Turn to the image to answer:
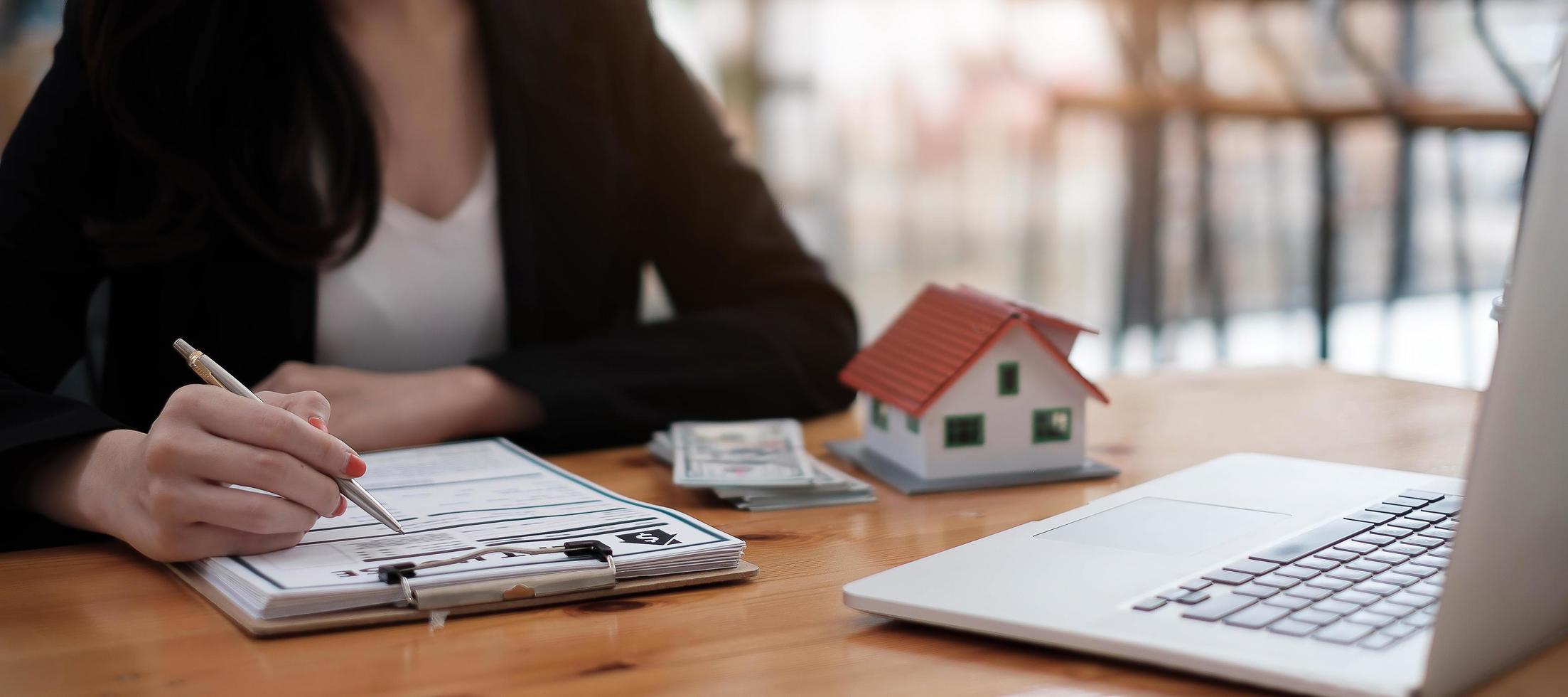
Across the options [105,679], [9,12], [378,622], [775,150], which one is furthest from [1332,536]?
[775,150]

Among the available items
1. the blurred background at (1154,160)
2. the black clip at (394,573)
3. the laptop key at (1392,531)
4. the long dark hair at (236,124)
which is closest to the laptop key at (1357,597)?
A: the laptop key at (1392,531)

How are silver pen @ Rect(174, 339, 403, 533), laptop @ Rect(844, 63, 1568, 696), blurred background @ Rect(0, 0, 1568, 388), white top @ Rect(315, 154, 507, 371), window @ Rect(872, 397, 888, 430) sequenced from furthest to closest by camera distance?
blurred background @ Rect(0, 0, 1568, 388) → white top @ Rect(315, 154, 507, 371) → window @ Rect(872, 397, 888, 430) → silver pen @ Rect(174, 339, 403, 533) → laptop @ Rect(844, 63, 1568, 696)

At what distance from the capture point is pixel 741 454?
95 centimetres

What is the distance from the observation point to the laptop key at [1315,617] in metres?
0.54

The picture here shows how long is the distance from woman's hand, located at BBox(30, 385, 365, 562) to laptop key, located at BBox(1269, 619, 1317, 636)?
45 cm

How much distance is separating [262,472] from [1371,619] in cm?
53

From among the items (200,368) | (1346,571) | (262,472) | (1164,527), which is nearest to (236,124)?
(200,368)

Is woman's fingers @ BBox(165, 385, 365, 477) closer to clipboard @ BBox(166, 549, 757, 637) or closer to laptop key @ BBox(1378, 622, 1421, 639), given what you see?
clipboard @ BBox(166, 549, 757, 637)

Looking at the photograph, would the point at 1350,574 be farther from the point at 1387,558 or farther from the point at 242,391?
the point at 242,391

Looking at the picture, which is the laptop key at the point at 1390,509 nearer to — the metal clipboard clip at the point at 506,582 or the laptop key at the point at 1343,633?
the laptop key at the point at 1343,633

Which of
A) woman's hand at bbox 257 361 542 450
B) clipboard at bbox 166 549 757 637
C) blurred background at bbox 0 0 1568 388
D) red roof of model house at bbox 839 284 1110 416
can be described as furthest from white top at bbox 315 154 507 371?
blurred background at bbox 0 0 1568 388

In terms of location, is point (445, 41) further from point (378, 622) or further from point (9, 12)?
point (9, 12)

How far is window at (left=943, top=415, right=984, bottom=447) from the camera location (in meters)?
0.92

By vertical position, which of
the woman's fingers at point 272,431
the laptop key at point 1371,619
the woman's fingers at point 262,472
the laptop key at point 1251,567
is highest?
the woman's fingers at point 272,431
